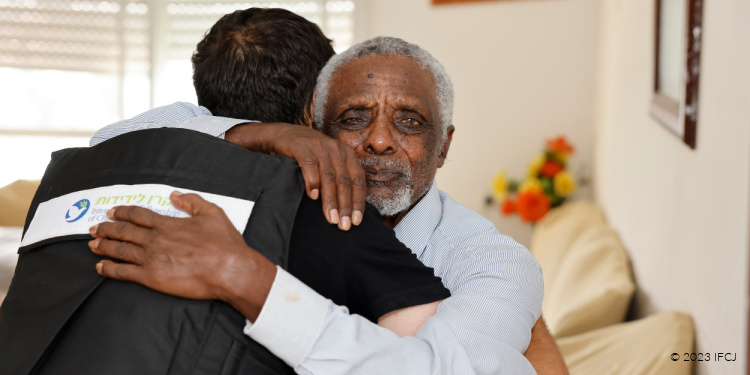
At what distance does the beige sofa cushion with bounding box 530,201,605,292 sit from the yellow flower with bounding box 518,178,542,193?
0.61 ft

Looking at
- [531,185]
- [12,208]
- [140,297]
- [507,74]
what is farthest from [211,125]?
[507,74]

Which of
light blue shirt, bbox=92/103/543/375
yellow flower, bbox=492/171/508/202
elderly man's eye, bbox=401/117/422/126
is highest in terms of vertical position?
elderly man's eye, bbox=401/117/422/126

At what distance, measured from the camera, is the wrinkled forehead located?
62.2 inches

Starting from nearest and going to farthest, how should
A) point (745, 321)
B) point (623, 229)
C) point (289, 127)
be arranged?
point (289, 127)
point (745, 321)
point (623, 229)

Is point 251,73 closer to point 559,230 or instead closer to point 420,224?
point 420,224

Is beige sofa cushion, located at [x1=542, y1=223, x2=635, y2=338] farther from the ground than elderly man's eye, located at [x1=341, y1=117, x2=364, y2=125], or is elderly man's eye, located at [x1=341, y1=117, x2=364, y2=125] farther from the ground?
elderly man's eye, located at [x1=341, y1=117, x2=364, y2=125]

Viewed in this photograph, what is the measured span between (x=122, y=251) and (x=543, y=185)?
12.4ft

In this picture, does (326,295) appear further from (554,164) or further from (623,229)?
(554,164)

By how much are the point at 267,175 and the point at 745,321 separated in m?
1.04

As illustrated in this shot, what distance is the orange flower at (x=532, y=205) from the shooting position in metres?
4.48

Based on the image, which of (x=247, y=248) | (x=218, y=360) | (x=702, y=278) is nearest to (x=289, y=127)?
(x=247, y=248)

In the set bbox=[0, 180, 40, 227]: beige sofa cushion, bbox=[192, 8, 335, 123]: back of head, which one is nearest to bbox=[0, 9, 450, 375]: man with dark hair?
bbox=[192, 8, 335, 123]: back of head

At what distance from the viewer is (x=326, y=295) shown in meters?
1.10

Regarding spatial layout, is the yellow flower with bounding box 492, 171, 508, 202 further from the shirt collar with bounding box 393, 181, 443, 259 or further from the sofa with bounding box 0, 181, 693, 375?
the shirt collar with bounding box 393, 181, 443, 259
